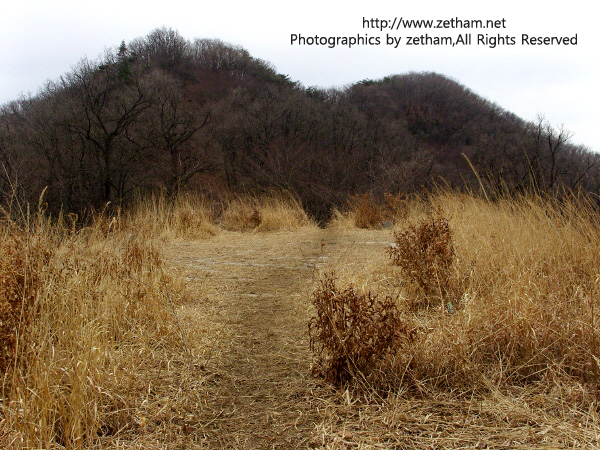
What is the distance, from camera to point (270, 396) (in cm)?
234

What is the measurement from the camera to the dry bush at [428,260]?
3.61 meters

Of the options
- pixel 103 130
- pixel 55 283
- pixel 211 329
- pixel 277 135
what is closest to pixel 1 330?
pixel 55 283

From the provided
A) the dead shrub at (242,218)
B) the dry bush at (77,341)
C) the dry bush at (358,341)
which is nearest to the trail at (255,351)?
the dry bush at (358,341)

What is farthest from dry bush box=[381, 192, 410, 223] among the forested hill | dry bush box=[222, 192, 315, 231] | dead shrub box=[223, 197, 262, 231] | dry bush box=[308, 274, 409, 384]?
dry bush box=[308, 274, 409, 384]

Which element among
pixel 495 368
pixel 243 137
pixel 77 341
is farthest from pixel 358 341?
pixel 243 137

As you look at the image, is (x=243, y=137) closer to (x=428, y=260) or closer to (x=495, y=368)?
(x=428, y=260)

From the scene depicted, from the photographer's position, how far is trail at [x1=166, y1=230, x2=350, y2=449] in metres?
2.07

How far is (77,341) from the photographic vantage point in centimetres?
241

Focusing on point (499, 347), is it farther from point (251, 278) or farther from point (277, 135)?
point (277, 135)

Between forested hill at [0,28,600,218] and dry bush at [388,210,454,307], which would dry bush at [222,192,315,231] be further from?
dry bush at [388,210,454,307]

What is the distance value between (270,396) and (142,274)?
1.73 m

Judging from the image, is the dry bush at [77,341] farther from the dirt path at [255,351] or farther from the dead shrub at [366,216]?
the dead shrub at [366,216]

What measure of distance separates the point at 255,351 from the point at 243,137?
84.9 feet

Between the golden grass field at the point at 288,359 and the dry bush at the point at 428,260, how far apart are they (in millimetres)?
22
